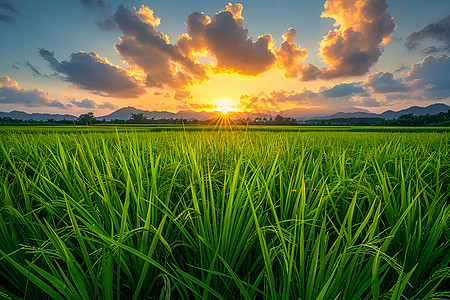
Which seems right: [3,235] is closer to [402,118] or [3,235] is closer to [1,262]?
[1,262]

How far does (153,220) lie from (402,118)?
182ft

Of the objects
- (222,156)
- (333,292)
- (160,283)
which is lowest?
(160,283)

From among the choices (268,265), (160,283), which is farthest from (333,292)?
(160,283)

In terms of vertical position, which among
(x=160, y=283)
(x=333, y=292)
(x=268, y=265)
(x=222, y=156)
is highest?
(x=222, y=156)

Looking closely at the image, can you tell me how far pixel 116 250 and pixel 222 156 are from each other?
1.29 meters

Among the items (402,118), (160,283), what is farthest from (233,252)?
(402,118)

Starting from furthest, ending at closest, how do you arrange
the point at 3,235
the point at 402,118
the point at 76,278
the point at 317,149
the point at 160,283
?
the point at 402,118, the point at 317,149, the point at 3,235, the point at 160,283, the point at 76,278

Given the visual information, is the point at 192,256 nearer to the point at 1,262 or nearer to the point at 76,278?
the point at 76,278

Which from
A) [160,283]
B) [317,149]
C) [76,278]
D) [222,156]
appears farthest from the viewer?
[317,149]

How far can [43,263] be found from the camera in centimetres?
83

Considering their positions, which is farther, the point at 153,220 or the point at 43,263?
the point at 153,220

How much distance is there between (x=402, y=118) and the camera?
40719mm

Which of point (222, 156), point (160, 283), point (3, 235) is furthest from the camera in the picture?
point (222, 156)

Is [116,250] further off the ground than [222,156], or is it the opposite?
[222,156]
